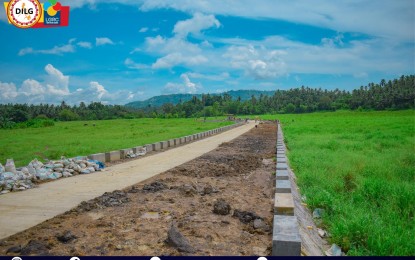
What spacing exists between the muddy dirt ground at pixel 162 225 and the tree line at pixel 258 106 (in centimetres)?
4983

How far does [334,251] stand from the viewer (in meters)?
4.22

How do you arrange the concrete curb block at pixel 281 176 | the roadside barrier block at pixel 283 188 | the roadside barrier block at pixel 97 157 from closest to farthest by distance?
the roadside barrier block at pixel 283 188
the concrete curb block at pixel 281 176
the roadside barrier block at pixel 97 157

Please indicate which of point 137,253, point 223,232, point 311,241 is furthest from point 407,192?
point 137,253

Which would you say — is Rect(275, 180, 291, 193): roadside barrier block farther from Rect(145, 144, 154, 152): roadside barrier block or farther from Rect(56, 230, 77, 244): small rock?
Rect(145, 144, 154, 152): roadside barrier block

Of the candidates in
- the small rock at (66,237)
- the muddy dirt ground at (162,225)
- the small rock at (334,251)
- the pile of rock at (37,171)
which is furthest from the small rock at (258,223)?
the pile of rock at (37,171)

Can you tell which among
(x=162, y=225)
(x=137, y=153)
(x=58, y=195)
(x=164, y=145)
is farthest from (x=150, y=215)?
(x=164, y=145)

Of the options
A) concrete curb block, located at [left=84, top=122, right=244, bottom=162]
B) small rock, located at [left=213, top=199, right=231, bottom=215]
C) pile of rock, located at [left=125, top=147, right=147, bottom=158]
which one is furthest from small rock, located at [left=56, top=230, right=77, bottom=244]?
pile of rock, located at [left=125, top=147, right=147, bottom=158]

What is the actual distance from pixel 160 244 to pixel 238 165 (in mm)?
6890

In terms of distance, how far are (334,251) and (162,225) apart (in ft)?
7.65

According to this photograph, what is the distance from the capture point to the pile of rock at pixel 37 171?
7425 millimetres

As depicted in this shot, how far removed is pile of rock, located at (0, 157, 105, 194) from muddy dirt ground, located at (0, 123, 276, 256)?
8.25ft

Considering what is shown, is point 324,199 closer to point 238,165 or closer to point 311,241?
point 311,241

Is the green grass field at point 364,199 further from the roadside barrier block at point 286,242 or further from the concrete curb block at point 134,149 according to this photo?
the concrete curb block at point 134,149

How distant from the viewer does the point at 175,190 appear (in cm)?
697
